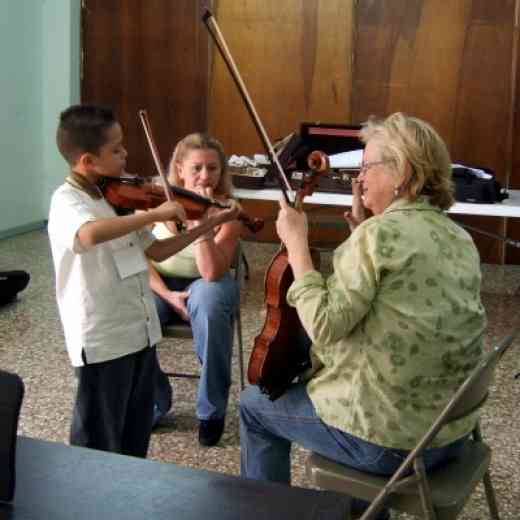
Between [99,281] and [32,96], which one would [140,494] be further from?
[32,96]

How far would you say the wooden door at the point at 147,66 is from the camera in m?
5.88

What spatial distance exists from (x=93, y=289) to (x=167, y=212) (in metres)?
0.27

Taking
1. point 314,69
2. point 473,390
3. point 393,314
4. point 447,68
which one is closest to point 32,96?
point 314,69

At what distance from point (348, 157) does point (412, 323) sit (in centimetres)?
249

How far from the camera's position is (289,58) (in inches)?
225

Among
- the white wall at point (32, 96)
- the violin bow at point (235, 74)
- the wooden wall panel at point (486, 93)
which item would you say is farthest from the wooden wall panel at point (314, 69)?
the violin bow at point (235, 74)

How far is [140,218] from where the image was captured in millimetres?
1961

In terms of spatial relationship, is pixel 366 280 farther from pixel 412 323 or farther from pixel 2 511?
pixel 2 511

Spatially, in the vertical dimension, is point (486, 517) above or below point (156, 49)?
below

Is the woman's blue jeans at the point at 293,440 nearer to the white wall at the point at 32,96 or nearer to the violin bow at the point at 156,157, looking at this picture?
the violin bow at the point at 156,157

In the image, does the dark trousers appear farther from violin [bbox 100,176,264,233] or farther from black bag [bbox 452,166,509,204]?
black bag [bbox 452,166,509,204]

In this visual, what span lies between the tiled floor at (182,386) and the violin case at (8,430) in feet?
4.99

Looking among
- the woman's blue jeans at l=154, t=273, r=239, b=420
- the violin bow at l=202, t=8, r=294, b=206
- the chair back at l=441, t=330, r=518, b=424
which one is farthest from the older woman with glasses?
the woman's blue jeans at l=154, t=273, r=239, b=420

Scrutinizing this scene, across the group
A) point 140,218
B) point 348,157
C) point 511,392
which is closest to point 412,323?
point 140,218
